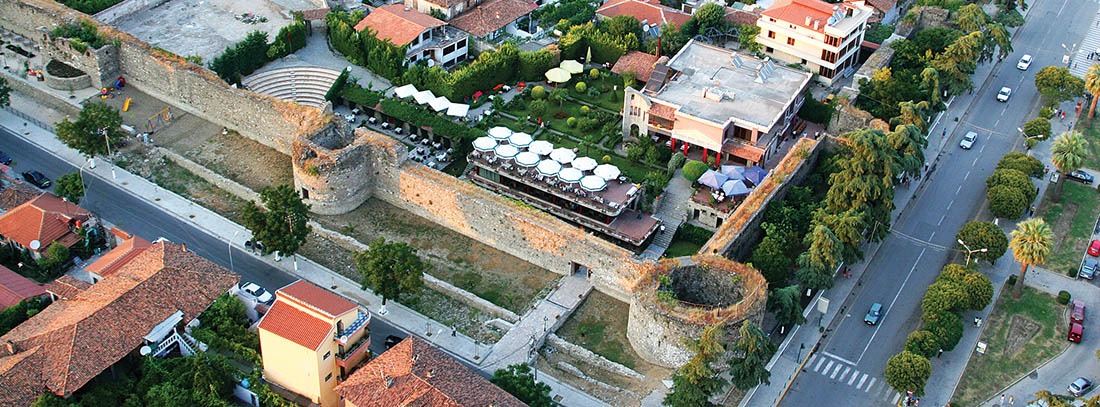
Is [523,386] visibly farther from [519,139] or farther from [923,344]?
[519,139]

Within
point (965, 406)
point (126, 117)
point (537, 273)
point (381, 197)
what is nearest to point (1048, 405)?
point (965, 406)

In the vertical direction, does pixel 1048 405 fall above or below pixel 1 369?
below

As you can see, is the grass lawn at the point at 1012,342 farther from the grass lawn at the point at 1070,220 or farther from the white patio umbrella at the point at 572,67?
the white patio umbrella at the point at 572,67

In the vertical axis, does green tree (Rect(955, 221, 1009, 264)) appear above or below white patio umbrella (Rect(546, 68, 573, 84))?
below

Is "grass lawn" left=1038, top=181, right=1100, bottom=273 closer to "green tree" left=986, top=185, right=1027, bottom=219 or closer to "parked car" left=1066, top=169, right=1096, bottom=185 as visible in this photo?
"parked car" left=1066, top=169, right=1096, bottom=185

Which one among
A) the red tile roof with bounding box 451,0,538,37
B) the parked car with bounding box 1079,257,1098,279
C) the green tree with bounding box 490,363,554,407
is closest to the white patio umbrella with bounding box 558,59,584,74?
the red tile roof with bounding box 451,0,538,37

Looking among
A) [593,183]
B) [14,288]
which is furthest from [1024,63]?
[14,288]

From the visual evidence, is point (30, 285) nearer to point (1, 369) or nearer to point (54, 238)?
point (54, 238)
